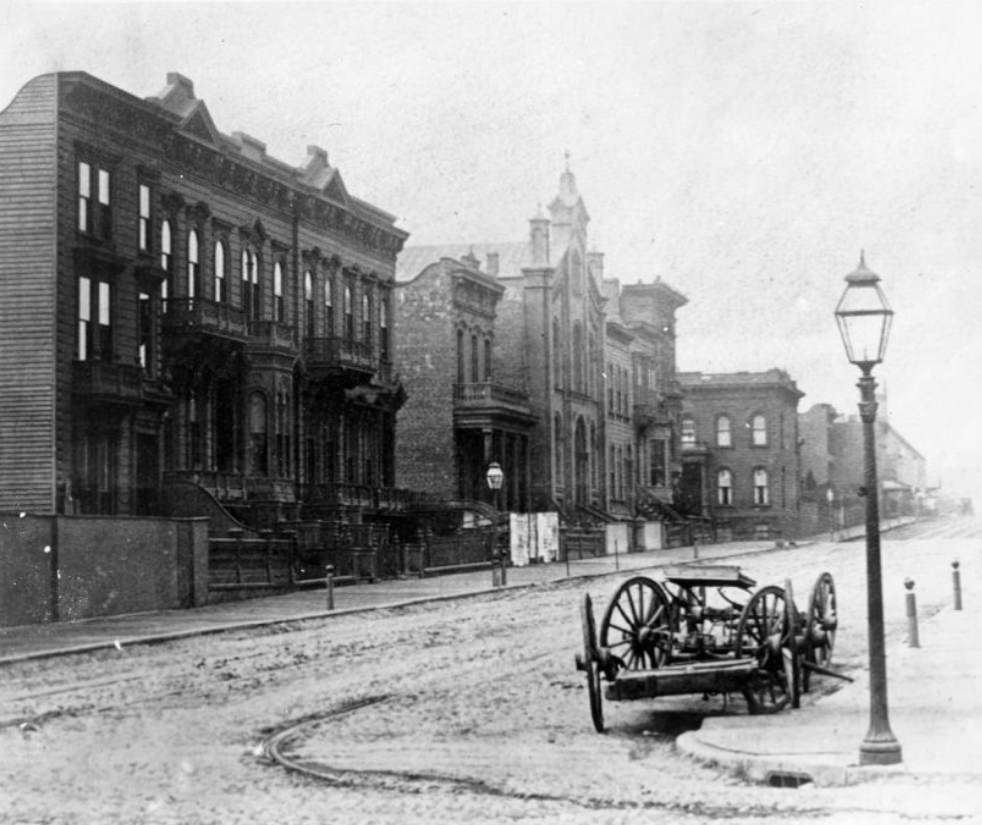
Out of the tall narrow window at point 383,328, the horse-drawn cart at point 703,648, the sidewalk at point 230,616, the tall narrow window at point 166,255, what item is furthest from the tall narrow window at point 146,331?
the horse-drawn cart at point 703,648

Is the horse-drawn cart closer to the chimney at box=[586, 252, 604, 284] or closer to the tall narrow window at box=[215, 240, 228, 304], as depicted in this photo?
the tall narrow window at box=[215, 240, 228, 304]

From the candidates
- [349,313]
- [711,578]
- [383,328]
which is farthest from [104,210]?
[711,578]

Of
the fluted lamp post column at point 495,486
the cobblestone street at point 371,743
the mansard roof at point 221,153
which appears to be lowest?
the cobblestone street at point 371,743

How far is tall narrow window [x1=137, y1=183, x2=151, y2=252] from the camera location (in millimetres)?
34562

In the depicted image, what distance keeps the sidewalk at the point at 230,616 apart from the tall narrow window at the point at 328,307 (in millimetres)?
8309

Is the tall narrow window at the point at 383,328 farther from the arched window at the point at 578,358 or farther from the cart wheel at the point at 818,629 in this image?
the cart wheel at the point at 818,629

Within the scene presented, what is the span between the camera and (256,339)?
3916 centimetres

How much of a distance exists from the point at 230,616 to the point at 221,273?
47.3 feet

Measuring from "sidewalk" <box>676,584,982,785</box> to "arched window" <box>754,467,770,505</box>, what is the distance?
3102 inches

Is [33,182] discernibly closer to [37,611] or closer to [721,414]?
[37,611]

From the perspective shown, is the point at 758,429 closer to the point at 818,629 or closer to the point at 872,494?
the point at 818,629

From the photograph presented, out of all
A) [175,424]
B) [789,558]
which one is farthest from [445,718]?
[789,558]

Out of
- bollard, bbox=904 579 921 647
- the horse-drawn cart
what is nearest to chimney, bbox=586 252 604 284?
bollard, bbox=904 579 921 647

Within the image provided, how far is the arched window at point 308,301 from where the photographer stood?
43250 millimetres
